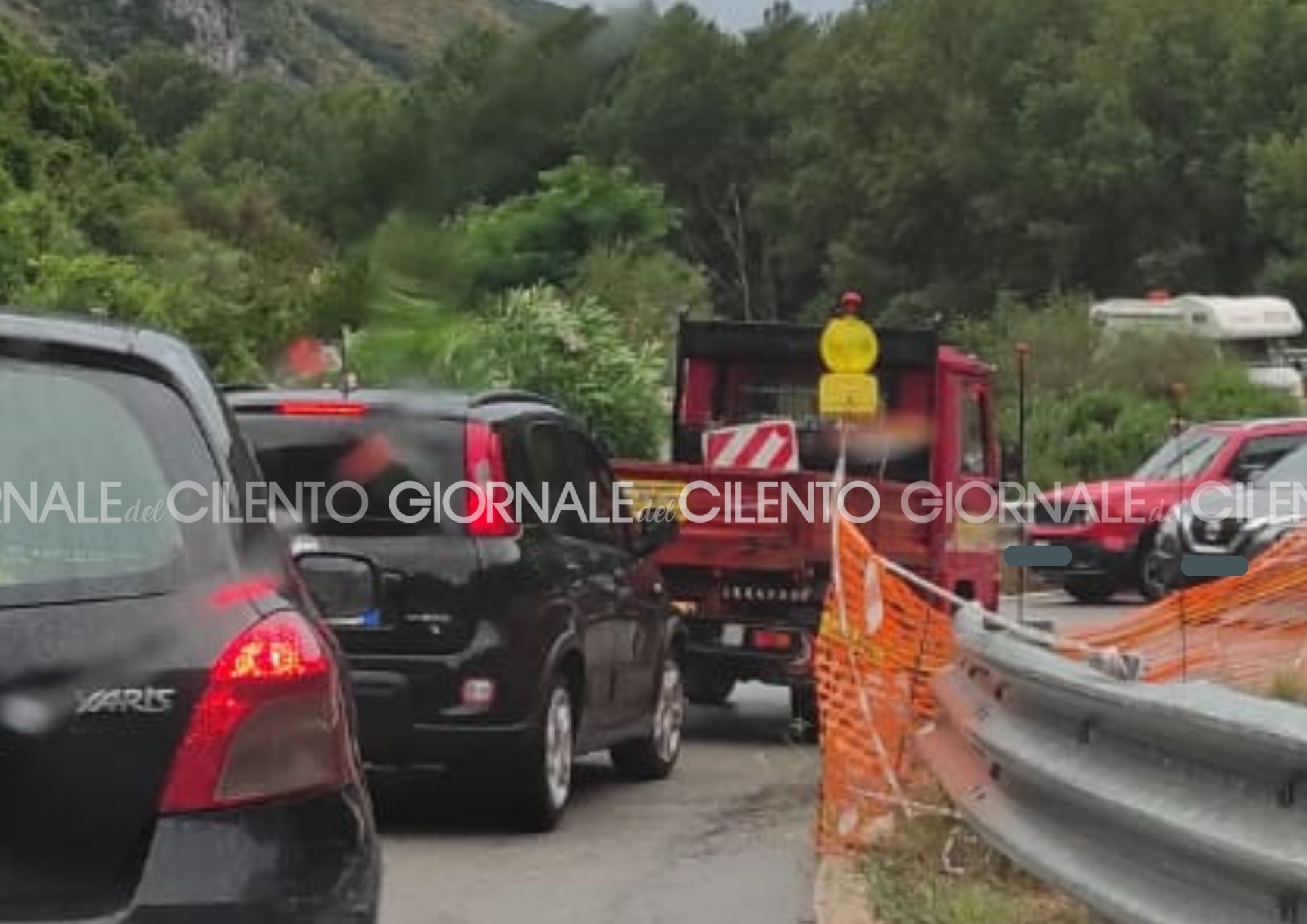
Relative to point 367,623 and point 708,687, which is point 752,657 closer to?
point 708,687

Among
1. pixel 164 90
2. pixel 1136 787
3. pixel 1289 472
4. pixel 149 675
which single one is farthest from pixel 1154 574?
pixel 164 90

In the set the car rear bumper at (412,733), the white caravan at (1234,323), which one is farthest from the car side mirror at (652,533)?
the white caravan at (1234,323)

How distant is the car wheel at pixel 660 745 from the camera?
11430 mm

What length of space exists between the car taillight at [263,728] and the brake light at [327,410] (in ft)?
17.6

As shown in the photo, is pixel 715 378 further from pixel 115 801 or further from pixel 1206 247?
pixel 1206 247

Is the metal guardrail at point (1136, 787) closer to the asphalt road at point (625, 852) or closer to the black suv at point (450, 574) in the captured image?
the asphalt road at point (625, 852)

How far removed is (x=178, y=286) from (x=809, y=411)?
12.2 meters

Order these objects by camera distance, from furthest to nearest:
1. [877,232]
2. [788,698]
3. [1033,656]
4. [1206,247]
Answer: [877,232]
[1206,247]
[788,698]
[1033,656]

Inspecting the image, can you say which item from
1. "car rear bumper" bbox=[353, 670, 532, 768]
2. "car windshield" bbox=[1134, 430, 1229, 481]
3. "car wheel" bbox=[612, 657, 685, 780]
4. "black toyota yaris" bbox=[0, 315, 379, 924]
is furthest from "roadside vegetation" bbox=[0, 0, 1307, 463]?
"car windshield" bbox=[1134, 430, 1229, 481]

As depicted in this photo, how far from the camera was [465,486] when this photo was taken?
9.41 metres

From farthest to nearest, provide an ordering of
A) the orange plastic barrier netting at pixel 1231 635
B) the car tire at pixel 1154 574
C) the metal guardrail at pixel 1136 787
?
the car tire at pixel 1154 574 → the orange plastic barrier netting at pixel 1231 635 → the metal guardrail at pixel 1136 787

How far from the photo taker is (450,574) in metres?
9.26

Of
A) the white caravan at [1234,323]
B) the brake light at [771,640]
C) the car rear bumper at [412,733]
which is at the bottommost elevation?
the car rear bumper at [412,733]

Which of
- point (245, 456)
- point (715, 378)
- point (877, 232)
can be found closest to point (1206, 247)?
point (877, 232)
